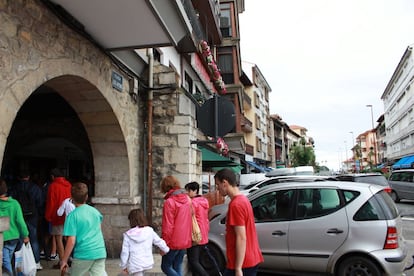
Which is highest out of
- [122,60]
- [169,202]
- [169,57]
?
[169,57]

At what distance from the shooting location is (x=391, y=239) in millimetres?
4840

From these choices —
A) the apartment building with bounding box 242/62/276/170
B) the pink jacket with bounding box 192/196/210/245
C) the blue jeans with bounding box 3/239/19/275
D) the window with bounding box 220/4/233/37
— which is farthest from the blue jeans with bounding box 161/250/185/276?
the apartment building with bounding box 242/62/276/170

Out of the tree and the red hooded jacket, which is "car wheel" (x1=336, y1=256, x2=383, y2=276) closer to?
the red hooded jacket

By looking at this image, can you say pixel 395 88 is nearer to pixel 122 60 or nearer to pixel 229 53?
pixel 229 53

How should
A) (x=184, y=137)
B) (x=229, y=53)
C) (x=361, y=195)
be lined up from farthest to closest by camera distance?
(x=229, y=53) → (x=184, y=137) → (x=361, y=195)

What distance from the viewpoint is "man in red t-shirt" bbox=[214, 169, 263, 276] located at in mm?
3217

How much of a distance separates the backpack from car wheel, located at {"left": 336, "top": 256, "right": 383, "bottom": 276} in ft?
16.0

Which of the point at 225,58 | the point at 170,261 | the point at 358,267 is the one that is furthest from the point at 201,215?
the point at 225,58

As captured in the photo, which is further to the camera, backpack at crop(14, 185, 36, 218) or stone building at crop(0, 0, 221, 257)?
backpack at crop(14, 185, 36, 218)

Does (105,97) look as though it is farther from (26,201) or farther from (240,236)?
(240,236)

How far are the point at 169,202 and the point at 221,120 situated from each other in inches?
67.0

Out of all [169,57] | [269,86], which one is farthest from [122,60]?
[269,86]

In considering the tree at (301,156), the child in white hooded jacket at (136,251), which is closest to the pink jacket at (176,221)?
the child in white hooded jacket at (136,251)

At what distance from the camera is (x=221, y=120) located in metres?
5.61
